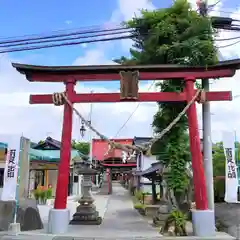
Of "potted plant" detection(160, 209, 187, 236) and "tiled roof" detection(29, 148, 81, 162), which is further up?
"tiled roof" detection(29, 148, 81, 162)

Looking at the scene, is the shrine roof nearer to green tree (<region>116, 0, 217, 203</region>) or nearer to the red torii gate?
the red torii gate

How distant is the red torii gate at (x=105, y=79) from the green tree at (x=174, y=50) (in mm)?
865

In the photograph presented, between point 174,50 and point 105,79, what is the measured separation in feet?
11.0

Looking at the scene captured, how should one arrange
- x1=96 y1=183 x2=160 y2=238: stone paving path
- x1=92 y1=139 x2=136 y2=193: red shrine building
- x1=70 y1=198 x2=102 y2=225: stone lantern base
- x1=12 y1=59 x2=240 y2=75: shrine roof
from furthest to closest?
x1=92 y1=139 x2=136 y2=193: red shrine building < x1=70 y1=198 x2=102 y2=225: stone lantern base < x1=12 y1=59 x2=240 y2=75: shrine roof < x1=96 y1=183 x2=160 y2=238: stone paving path

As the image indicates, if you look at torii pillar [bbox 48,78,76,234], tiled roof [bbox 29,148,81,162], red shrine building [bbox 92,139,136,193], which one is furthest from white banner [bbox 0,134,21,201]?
red shrine building [bbox 92,139,136,193]

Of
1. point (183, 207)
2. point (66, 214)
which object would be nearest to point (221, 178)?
point (183, 207)

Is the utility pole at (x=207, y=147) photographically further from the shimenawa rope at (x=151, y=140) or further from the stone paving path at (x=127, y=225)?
the stone paving path at (x=127, y=225)

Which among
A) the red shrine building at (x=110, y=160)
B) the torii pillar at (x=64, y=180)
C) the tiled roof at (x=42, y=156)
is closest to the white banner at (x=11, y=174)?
the torii pillar at (x=64, y=180)

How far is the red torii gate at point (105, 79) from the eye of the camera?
40.5 ft

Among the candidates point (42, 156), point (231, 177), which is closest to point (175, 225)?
point (231, 177)

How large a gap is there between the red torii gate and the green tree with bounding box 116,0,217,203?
2.84 feet

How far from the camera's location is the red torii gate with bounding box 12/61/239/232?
1236cm

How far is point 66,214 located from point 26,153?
3321mm

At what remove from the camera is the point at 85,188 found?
17.4 meters
